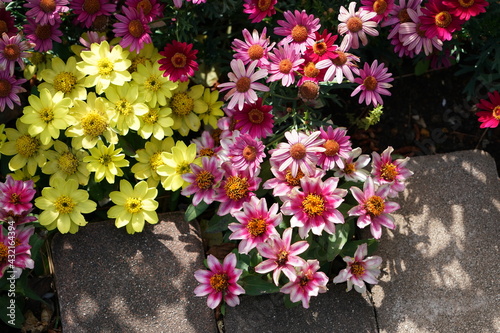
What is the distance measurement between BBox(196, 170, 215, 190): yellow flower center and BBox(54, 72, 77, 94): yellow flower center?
643 mm

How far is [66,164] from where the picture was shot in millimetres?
2209

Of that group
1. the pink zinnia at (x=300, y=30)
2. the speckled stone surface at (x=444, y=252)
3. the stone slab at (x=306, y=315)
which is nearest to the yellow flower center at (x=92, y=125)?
the pink zinnia at (x=300, y=30)

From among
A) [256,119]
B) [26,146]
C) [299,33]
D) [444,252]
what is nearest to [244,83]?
[256,119]

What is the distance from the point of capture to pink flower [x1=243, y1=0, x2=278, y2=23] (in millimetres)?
2086

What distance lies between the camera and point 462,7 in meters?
2.01

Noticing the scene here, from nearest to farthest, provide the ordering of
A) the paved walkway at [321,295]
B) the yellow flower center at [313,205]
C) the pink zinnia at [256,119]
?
the yellow flower center at [313,205] → the pink zinnia at [256,119] → the paved walkway at [321,295]

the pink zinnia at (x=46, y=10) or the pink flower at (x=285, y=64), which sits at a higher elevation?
the pink zinnia at (x=46, y=10)

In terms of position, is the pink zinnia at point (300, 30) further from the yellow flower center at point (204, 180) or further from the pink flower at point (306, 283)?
the pink flower at point (306, 283)

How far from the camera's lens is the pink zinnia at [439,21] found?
2.06m

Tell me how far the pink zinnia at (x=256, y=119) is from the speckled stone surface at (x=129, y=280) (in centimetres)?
58

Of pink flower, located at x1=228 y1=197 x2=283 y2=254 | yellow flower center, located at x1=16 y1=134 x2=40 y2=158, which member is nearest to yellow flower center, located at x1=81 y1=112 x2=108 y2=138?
yellow flower center, located at x1=16 y1=134 x2=40 y2=158

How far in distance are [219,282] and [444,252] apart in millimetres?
987

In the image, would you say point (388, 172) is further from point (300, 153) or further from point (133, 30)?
point (133, 30)

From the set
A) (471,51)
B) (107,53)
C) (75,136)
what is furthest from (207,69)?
(471,51)
